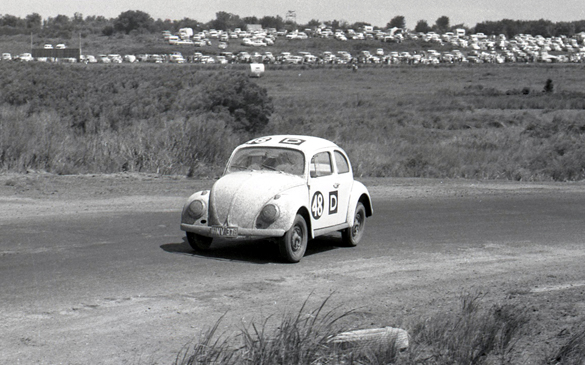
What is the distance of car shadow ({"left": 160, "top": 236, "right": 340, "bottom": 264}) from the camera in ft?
36.9

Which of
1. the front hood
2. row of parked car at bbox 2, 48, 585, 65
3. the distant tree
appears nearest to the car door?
the front hood

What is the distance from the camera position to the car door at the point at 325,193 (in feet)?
37.3

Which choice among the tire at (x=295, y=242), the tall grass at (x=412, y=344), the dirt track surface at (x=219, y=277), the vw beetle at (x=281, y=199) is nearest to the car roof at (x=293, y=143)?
the vw beetle at (x=281, y=199)

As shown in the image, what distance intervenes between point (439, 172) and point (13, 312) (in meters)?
18.9

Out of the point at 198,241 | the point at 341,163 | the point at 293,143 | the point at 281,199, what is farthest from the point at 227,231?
the point at 341,163

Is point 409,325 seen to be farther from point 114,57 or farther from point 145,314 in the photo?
point 114,57

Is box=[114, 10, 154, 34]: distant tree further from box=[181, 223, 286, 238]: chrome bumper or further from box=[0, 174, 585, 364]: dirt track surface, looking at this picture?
box=[181, 223, 286, 238]: chrome bumper

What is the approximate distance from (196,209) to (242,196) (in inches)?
26.8

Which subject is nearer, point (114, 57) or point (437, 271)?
point (437, 271)

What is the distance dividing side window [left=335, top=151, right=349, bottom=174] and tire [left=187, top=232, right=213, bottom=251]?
2.16 metres

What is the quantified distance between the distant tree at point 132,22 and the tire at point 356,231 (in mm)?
178174

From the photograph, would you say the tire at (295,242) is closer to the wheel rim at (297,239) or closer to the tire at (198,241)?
the wheel rim at (297,239)

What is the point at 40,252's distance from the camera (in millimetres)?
10891

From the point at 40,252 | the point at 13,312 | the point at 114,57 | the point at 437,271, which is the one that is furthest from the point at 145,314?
the point at 114,57
